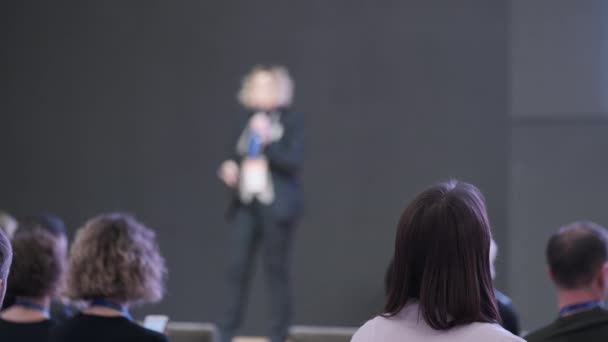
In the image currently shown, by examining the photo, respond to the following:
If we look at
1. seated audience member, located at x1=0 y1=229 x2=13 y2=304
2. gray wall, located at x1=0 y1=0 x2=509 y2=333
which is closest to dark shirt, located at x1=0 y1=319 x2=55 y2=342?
seated audience member, located at x1=0 y1=229 x2=13 y2=304

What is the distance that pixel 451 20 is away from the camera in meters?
6.04

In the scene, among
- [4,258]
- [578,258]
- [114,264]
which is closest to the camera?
[4,258]

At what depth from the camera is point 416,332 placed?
4.76ft

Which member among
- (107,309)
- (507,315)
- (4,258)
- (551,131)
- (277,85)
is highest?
(277,85)

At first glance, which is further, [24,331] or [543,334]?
[24,331]

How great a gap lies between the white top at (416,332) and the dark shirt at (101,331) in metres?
0.86

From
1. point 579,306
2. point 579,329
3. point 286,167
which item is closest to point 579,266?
point 579,306

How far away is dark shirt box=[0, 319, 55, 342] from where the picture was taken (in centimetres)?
251

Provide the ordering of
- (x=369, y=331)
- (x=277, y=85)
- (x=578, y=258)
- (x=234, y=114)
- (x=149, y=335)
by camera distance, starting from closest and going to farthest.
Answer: (x=369, y=331) < (x=149, y=335) < (x=578, y=258) < (x=277, y=85) < (x=234, y=114)

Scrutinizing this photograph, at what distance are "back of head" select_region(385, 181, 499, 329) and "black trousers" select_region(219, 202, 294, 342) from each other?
12.6 ft

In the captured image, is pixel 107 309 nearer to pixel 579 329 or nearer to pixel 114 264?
pixel 114 264

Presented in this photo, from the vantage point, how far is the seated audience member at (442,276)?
4.61ft

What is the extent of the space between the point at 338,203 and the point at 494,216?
3.62ft

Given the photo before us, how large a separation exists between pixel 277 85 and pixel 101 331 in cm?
378
